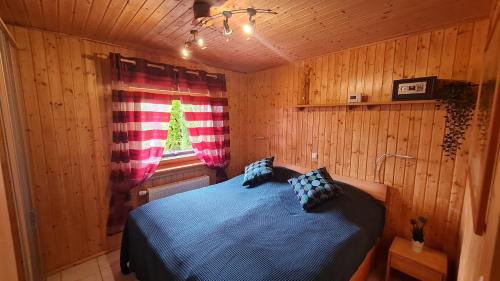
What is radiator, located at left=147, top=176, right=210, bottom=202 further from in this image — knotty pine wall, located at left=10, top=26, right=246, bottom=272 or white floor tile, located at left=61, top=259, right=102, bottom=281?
white floor tile, located at left=61, top=259, right=102, bottom=281

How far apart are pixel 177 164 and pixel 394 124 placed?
279cm

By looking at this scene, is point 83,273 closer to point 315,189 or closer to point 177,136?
point 177,136

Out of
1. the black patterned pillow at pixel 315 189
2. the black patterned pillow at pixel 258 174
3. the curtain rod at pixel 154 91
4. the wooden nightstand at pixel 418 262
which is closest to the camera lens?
the wooden nightstand at pixel 418 262

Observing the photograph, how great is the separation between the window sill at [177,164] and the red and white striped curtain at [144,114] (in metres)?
0.12

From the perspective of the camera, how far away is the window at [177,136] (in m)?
3.01

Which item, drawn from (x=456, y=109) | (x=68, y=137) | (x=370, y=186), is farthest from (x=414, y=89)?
(x=68, y=137)

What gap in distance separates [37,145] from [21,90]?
0.52 metres

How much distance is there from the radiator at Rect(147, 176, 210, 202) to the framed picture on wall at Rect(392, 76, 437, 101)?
2679 mm

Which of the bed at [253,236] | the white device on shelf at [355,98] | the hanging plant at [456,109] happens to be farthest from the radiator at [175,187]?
the hanging plant at [456,109]

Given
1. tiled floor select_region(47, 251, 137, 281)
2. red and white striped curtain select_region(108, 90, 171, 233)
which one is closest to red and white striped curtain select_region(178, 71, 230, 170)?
red and white striped curtain select_region(108, 90, 171, 233)

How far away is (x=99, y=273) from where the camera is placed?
2162 mm

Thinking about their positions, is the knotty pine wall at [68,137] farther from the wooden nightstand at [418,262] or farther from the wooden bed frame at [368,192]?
the wooden nightstand at [418,262]

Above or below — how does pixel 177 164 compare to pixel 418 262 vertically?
above

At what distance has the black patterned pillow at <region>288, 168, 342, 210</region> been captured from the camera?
2211mm
